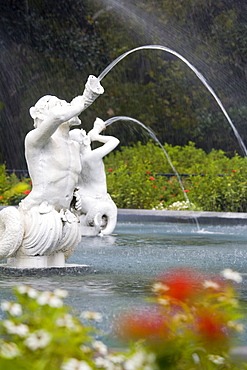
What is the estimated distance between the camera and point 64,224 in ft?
18.4

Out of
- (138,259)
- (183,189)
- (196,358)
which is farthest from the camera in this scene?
(183,189)

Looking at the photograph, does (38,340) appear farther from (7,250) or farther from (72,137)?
(72,137)

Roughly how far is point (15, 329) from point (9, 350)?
158 mm

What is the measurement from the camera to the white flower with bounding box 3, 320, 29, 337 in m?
2.21

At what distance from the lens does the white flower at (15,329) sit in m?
2.21

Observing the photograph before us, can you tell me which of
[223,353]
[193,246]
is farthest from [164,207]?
[223,353]

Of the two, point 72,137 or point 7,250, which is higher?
point 72,137

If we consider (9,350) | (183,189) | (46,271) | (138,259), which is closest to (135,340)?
(9,350)

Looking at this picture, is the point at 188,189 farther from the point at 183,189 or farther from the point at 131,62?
the point at 131,62

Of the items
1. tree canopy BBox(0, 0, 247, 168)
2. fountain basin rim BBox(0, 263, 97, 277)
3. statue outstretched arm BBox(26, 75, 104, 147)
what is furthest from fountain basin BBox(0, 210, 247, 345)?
tree canopy BBox(0, 0, 247, 168)

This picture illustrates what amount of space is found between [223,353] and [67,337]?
0.45 metres

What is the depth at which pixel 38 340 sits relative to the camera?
2.15m

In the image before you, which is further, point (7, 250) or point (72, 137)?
point (72, 137)

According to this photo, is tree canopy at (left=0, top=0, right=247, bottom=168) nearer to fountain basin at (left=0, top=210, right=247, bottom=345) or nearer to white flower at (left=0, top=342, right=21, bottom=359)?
fountain basin at (left=0, top=210, right=247, bottom=345)
